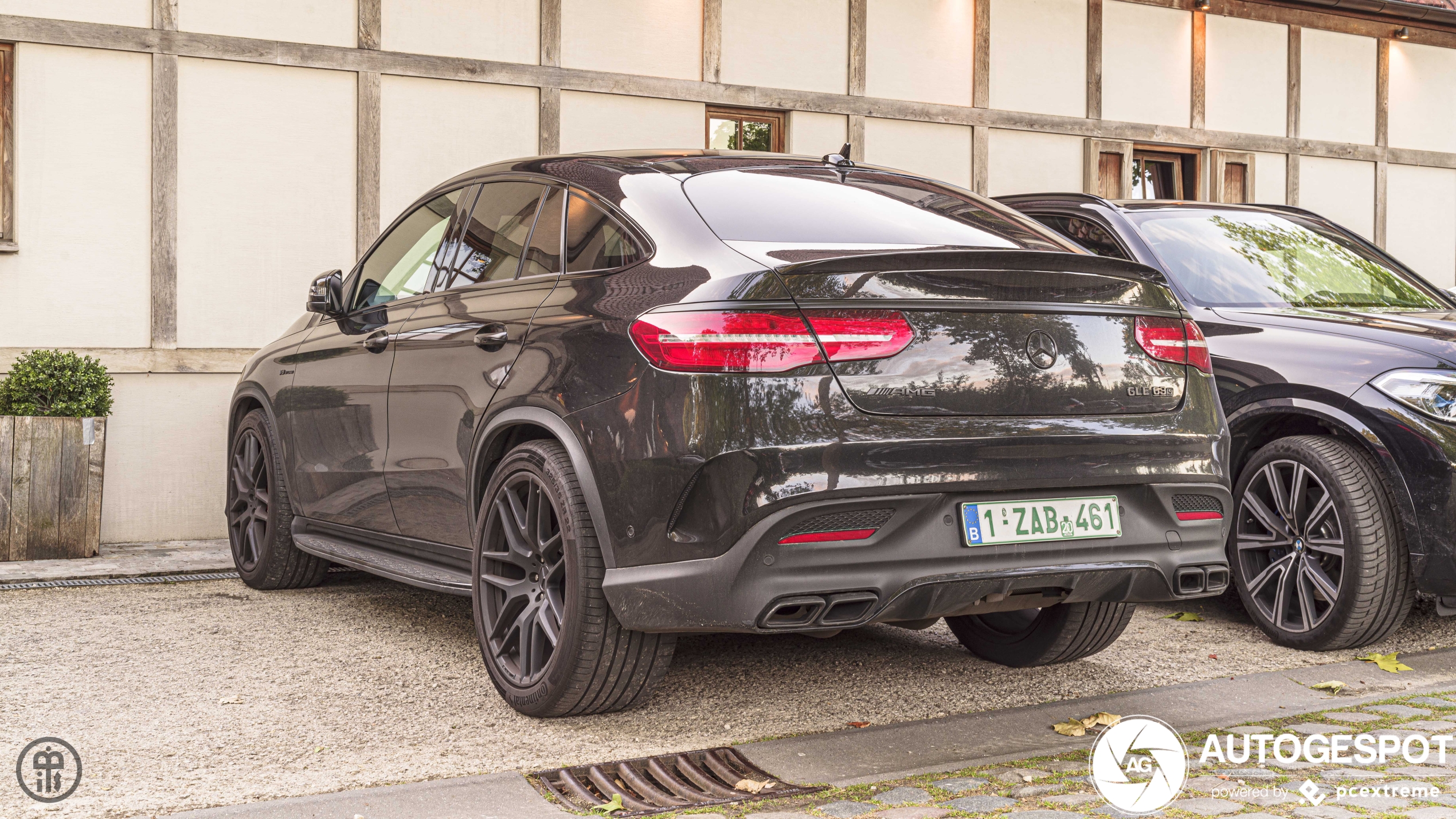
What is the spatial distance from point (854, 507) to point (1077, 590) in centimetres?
71

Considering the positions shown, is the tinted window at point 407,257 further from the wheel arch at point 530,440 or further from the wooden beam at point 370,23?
the wooden beam at point 370,23

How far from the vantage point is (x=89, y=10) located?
7684 millimetres

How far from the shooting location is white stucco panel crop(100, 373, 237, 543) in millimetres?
7867

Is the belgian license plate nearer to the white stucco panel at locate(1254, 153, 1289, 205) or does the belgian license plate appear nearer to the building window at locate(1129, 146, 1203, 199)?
the building window at locate(1129, 146, 1203, 199)

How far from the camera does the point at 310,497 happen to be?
566 centimetres

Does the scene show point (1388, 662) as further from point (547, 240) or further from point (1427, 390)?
point (547, 240)

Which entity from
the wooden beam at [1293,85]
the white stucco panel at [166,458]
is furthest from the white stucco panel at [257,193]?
the wooden beam at [1293,85]

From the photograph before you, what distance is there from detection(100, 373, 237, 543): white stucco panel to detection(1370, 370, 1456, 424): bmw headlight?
20.4 feet

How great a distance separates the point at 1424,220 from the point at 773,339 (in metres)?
12.1

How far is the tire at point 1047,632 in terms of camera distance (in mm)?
4508

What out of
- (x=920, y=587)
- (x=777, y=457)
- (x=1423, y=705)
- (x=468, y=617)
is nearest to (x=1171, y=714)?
(x=1423, y=705)

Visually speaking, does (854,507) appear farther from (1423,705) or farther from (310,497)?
(310,497)

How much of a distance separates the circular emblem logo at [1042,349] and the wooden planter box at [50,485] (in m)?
5.43

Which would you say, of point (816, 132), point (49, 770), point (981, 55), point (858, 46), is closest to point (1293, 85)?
point (981, 55)
